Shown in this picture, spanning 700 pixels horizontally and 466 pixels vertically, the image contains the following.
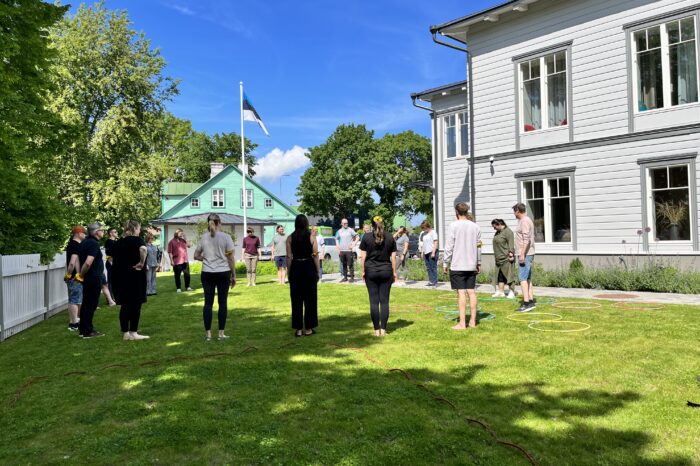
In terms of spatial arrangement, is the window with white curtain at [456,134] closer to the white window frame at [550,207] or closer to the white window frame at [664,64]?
the white window frame at [550,207]

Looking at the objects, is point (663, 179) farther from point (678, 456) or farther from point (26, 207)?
point (26, 207)

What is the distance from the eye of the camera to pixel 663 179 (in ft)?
46.4

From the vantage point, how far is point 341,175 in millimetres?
61781

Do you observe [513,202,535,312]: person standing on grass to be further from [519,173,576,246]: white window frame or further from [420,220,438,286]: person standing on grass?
[519,173,576,246]: white window frame

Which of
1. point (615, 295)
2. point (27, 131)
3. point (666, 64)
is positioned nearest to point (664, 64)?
point (666, 64)

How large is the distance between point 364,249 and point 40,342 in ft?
19.1

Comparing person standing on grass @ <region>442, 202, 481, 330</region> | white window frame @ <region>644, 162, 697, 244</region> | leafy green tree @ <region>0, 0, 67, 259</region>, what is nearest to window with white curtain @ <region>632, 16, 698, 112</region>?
white window frame @ <region>644, 162, 697, 244</region>

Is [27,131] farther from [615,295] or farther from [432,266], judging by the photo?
[615,295]

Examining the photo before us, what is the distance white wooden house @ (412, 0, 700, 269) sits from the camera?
1383cm

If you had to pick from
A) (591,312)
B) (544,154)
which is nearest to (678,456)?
(591,312)

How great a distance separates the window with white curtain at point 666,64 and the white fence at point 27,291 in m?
16.1

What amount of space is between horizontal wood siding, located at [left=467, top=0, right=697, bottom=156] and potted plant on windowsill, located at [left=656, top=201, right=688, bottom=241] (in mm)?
2540

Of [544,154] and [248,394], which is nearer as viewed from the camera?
[248,394]

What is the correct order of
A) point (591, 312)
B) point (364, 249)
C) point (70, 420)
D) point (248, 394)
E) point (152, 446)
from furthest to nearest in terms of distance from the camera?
point (591, 312) < point (364, 249) < point (248, 394) < point (70, 420) < point (152, 446)
